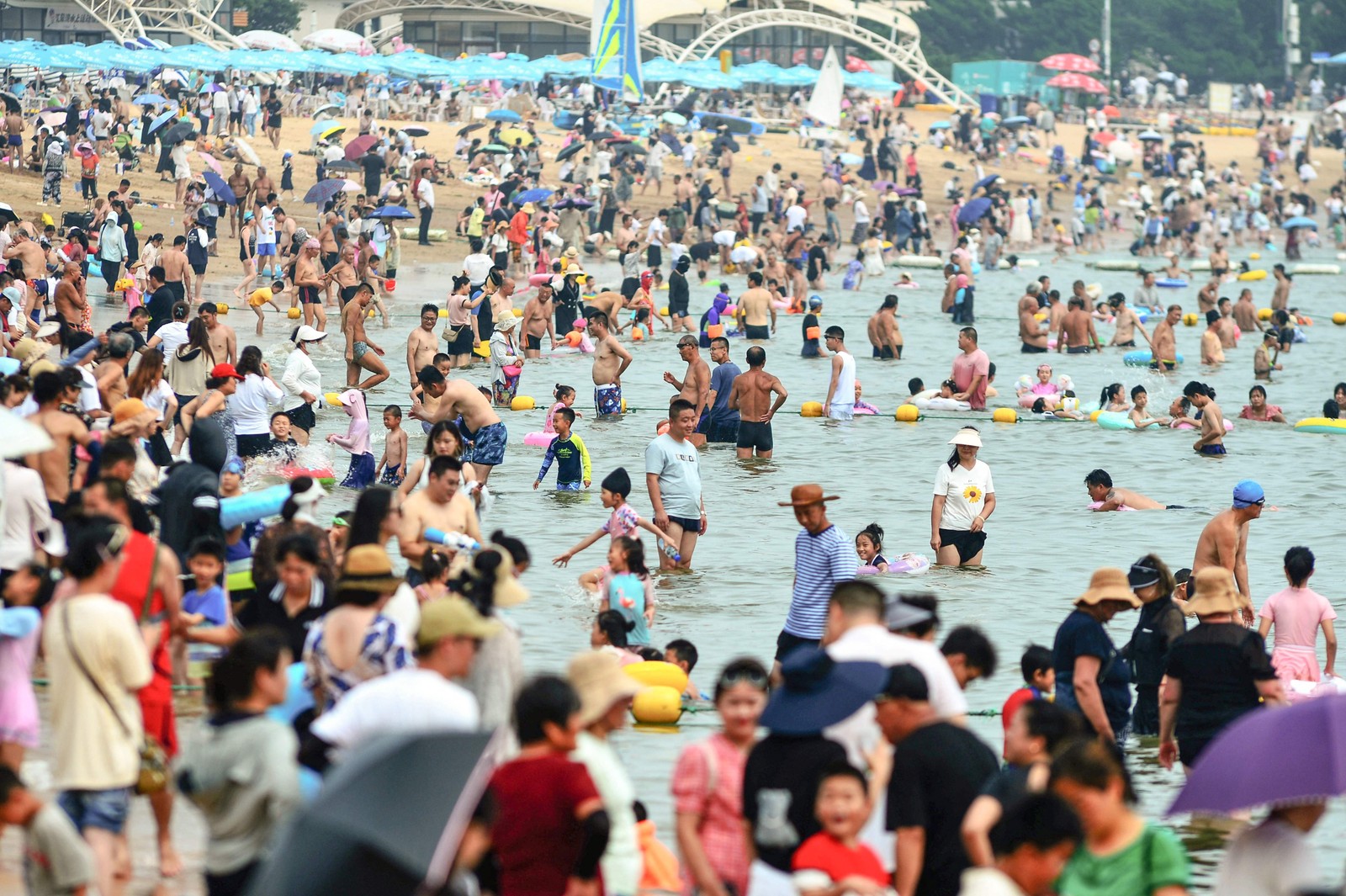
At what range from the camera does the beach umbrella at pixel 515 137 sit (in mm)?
43719

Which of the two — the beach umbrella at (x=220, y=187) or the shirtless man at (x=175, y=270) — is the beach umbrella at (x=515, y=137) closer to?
the beach umbrella at (x=220, y=187)

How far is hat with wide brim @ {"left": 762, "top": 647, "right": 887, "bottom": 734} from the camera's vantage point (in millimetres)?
5062

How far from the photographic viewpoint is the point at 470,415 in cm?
1396

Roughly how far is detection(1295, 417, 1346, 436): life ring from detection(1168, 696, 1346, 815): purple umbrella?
19.0 metres

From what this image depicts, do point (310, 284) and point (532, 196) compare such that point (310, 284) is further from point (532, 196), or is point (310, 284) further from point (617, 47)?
point (617, 47)

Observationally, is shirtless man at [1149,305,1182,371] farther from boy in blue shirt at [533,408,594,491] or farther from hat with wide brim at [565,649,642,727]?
hat with wide brim at [565,649,642,727]

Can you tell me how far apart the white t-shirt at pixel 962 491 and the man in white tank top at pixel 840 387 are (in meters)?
7.22

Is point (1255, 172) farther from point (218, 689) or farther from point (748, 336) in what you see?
point (218, 689)

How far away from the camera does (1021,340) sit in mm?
29453

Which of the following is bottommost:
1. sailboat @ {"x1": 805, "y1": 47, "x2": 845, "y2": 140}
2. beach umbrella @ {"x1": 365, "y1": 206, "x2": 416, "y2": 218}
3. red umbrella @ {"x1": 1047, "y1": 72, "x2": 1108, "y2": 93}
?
beach umbrella @ {"x1": 365, "y1": 206, "x2": 416, "y2": 218}

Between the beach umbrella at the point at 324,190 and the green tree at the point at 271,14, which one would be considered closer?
the beach umbrella at the point at 324,190

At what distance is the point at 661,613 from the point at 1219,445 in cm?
997

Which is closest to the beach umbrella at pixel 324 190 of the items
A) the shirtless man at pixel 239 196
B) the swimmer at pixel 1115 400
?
the shirtless man at pixel 239 196

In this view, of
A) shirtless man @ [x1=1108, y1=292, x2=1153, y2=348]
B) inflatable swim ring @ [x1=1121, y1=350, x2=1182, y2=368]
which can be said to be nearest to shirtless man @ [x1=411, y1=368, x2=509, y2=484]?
inflatable swim ring @ [x1=1121, y1=350, x2=1182, y2=368]
